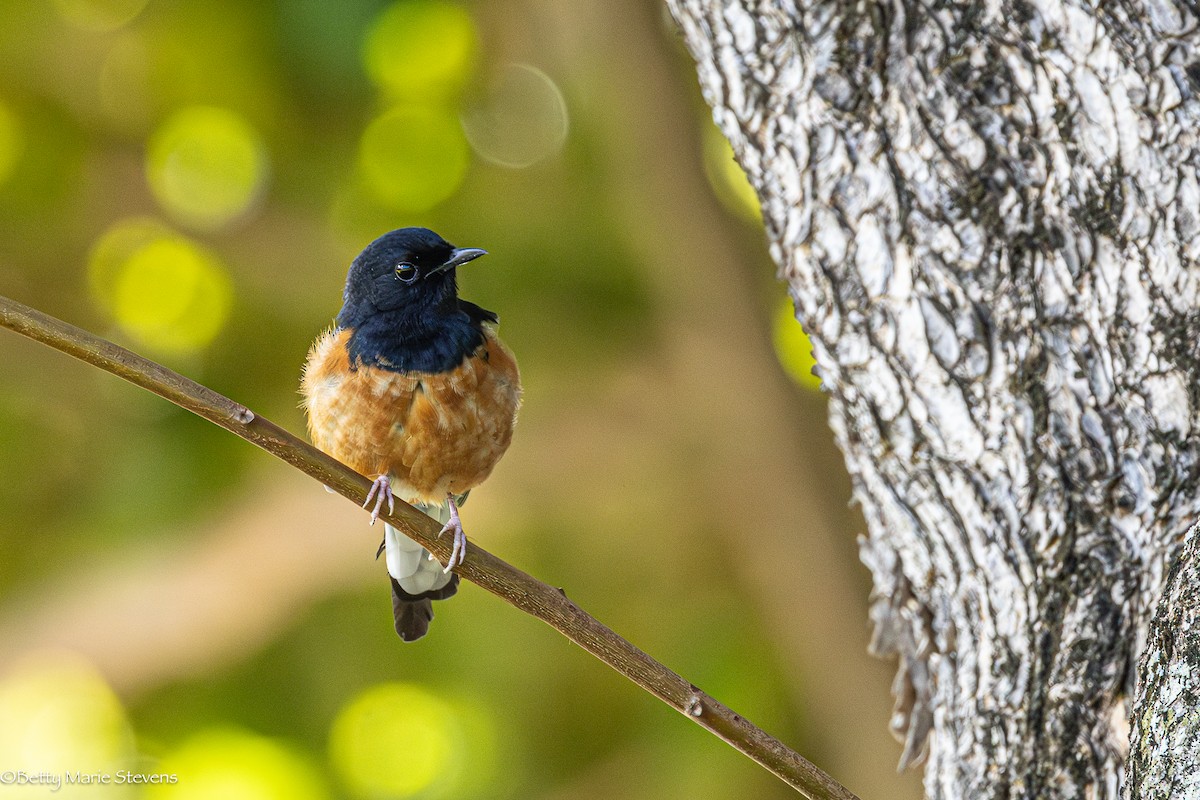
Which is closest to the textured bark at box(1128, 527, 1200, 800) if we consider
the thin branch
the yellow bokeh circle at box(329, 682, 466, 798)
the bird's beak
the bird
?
the thin branch

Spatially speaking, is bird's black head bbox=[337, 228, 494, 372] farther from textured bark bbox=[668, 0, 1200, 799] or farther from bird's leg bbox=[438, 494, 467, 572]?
textured bark bbox=[668, 0, 1200, 799]

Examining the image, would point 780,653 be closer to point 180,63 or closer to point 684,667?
point 684,667

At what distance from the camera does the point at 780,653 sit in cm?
480

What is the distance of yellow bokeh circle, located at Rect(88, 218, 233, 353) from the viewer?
471cm

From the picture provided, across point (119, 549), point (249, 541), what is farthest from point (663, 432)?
point (119, 549)

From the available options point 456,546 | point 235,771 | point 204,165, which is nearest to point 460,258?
point 456,546

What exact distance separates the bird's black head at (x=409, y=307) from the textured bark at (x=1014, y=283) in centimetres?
93

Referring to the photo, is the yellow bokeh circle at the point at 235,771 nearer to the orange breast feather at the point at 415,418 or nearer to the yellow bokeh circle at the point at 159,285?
the yellow bokeh circle at the point at 159,285

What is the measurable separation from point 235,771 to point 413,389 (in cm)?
256

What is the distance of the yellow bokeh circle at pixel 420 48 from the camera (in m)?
4.58

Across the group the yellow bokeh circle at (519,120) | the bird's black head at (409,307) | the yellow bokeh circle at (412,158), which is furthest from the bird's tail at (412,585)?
the yellow bokeh circle at (519,120)

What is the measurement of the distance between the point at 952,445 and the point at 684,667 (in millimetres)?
2950

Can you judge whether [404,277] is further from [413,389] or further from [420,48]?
[420,48]

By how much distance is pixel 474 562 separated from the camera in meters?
1.97
